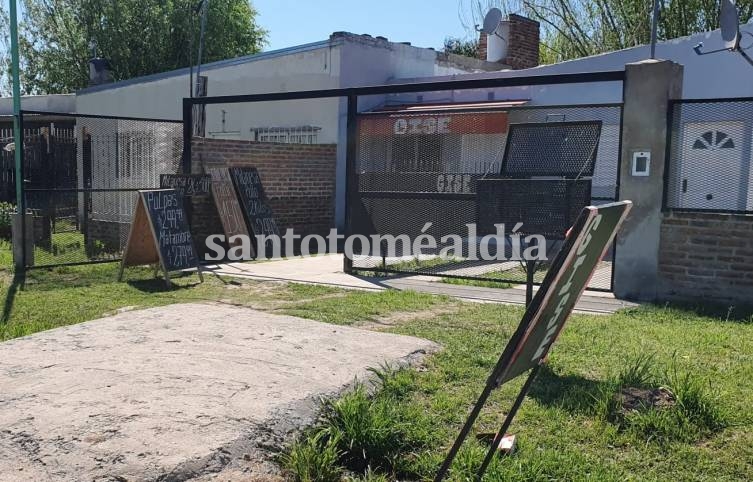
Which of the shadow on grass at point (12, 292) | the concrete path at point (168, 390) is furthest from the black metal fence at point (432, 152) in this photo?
the shadow on grass at point (12, 292)

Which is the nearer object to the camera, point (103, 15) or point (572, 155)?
point (572, 155)

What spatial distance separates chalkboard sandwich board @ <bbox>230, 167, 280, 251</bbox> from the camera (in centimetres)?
1180

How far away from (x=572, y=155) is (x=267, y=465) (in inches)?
191

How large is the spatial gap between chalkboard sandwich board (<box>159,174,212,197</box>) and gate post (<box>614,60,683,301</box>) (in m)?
6.14

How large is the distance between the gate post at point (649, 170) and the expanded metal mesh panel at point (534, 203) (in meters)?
1.43

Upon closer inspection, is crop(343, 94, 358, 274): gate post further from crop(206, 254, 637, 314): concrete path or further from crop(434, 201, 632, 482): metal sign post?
crop(434, 201, 632, 482): metal sign post

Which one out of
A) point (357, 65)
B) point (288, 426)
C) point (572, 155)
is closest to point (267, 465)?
point (288, 426)

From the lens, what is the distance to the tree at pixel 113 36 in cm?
3128

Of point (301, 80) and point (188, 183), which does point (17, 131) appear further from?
point (301, 80)

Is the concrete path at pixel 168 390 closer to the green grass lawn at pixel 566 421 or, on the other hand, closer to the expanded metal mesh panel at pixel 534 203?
the green grass lawn at pixel 566 421

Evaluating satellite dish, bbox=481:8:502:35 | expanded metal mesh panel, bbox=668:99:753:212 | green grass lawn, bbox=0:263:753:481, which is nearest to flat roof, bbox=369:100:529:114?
satellite dish, bbox=481:8:502:35

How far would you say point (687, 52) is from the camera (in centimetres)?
1225

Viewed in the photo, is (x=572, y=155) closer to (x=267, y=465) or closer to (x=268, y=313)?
(x=268, y=313)

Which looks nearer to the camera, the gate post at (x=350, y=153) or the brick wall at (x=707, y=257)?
the brick wall at (x=707, y=257)
